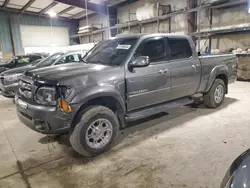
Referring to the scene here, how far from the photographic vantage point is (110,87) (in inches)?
110

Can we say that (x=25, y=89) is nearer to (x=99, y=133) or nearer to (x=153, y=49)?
(x=99, y=133)

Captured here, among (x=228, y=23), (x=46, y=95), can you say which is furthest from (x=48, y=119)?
(x=228, y=23)

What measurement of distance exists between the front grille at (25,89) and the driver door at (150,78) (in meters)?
1.38

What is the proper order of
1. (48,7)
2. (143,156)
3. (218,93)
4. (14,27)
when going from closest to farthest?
(143,156) → (218,93) → (48,7) → (14,27)

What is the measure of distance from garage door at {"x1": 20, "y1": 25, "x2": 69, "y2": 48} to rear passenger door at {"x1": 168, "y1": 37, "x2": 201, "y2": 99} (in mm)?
14975

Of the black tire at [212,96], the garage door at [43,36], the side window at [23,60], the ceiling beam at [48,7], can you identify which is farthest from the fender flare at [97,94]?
the garage door at [43,36]

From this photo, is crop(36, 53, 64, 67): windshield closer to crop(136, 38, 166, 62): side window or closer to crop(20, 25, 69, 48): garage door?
crop(136, 38, 166, 62): side window

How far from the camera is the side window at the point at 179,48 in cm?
373

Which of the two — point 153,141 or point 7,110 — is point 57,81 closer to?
point 153,141

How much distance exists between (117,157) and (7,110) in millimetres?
4089

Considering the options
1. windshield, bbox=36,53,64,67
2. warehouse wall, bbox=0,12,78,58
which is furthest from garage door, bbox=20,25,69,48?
windshield, bbox=36,53,64,67

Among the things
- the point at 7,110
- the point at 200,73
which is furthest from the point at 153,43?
the point at 7,110

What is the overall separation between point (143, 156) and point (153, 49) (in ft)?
5.94

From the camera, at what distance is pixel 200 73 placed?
13.5 feet
